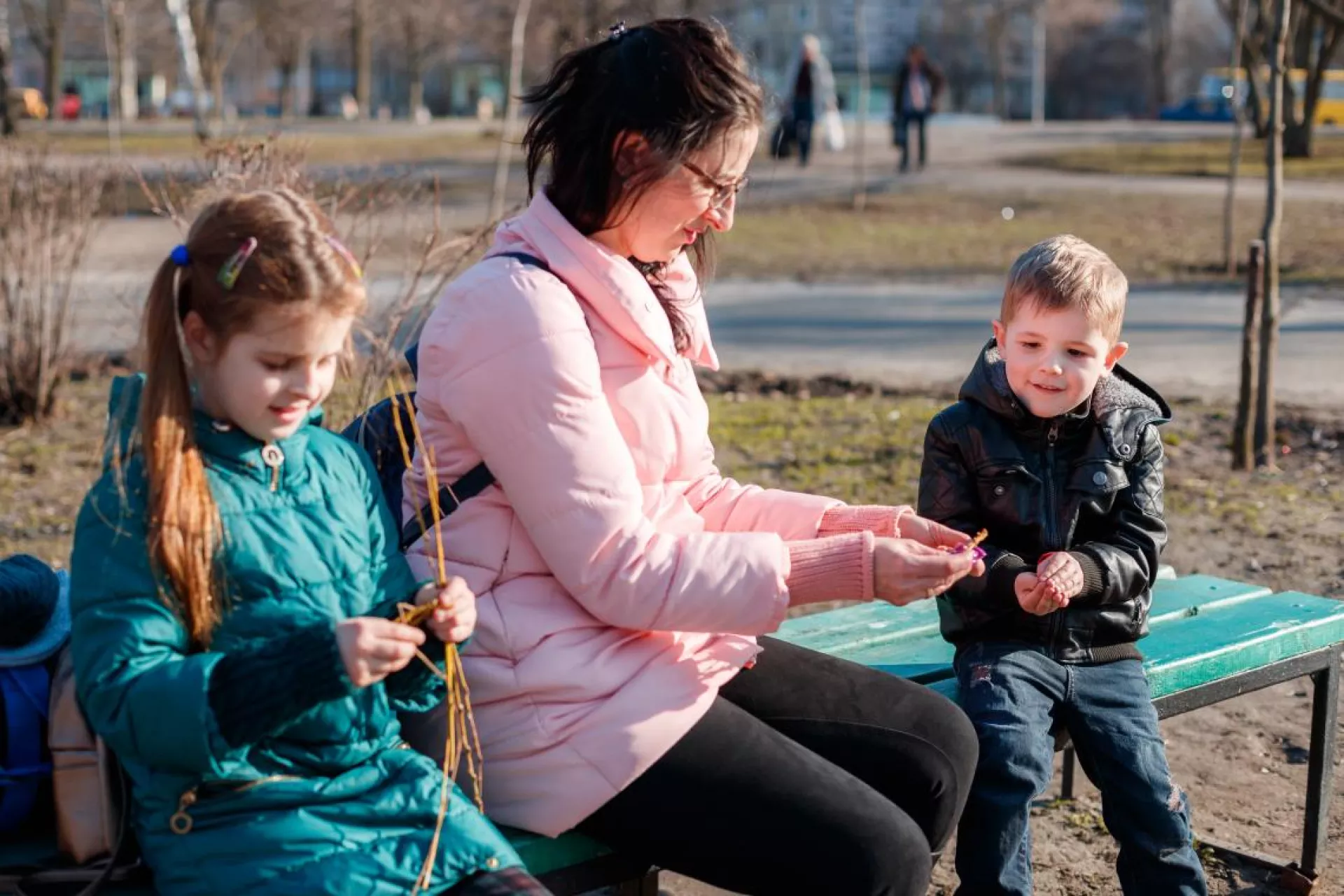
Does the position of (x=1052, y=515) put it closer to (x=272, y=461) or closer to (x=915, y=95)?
(x=272, y=461)

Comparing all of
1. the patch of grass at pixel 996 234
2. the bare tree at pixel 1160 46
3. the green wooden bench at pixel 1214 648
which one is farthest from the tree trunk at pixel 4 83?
the bare tree at pixel 1160 46

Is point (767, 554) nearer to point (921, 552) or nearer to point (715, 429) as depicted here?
point (921, 552)

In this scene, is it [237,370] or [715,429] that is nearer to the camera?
[237,370]

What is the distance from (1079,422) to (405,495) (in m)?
1.24

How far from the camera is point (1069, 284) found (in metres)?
2.81

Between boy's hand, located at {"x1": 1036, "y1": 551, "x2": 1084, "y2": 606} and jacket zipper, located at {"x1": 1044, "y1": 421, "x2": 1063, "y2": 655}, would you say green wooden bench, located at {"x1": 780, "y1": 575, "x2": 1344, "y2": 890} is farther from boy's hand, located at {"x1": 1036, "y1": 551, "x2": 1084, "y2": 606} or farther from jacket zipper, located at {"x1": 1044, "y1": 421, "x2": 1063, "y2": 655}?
Answer: boy's hand, located at {"x1": 1036, "y1": 551, "x2": 1084, "y2": 606}

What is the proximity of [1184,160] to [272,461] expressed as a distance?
26319mm

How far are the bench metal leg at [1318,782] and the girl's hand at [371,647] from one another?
2.12 m

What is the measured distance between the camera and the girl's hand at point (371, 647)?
1.90m

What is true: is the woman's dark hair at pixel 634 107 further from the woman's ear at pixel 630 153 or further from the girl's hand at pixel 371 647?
the girl's hand at pixel 371 647

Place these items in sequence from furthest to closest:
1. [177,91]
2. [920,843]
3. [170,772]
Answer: [177,91] < [920,843] < [170,772]

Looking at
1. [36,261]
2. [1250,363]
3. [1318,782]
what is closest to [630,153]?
[1318,782]

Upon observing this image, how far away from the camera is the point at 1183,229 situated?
626 inches

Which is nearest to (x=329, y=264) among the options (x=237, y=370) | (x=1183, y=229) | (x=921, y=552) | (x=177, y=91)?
(x=237, y=370)
